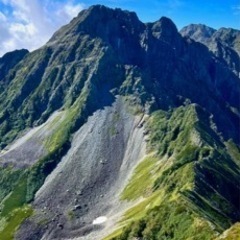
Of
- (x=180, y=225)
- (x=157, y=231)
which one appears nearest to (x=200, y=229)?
(x=180, y=225)

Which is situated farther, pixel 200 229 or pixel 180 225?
pixel 180 225

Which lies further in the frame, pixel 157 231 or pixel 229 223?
pixel 229 223

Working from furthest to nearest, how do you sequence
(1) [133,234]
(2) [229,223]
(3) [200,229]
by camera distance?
(2) [229,223] < (1) [133,234] < (3) [200,229]

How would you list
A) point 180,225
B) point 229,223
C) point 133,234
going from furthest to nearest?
1. point 229,223
2. point 133,234
3. point 180,225

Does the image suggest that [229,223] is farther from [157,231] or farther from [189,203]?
[157,231]

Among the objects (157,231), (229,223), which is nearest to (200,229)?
(157,231)

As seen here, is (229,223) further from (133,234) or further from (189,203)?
(133,234)

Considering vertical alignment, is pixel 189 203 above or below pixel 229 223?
above

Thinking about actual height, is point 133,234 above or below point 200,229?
above

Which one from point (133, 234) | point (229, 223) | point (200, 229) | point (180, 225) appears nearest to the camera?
point (200, 229)

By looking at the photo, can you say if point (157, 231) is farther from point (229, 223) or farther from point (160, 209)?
point (229, 223)
